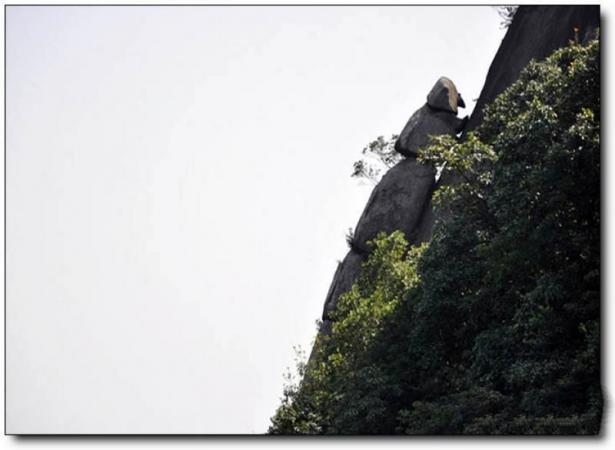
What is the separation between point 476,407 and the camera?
12.1 metres

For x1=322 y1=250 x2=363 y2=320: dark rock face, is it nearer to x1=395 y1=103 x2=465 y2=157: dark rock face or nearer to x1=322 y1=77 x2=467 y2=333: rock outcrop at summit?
x1=322 y1=77 x2=467 y2=333: rock outcrop at summit

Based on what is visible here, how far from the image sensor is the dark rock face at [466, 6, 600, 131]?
47.0 ft

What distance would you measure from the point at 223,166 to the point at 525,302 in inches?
155

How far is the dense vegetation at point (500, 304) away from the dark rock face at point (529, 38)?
397mm

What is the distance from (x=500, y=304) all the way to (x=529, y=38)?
5.95 metres

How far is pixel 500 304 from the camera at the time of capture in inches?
540

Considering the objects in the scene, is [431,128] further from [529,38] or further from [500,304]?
[500,304]

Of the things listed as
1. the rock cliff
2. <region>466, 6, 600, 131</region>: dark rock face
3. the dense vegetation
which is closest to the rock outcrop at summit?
the rock cliff

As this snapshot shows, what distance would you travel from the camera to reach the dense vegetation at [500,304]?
11531 millimetres

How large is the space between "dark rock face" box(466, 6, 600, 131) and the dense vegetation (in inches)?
15.6

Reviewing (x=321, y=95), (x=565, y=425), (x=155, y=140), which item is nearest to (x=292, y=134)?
(x=321, y=95)

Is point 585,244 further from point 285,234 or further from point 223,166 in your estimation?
point 223,166

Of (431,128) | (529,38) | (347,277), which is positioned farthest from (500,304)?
(431,128)

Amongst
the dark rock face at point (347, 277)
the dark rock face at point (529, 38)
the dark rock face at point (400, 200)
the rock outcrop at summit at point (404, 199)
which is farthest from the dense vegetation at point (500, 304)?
the dark rock face at point (347, 277)
